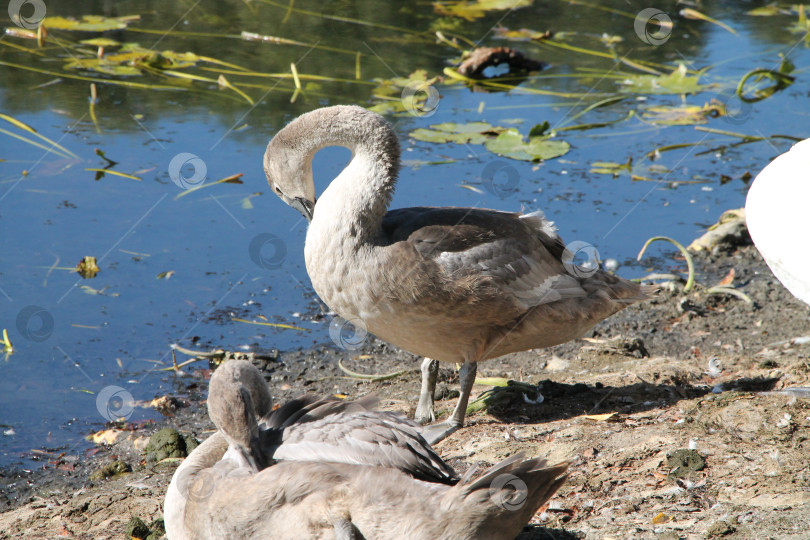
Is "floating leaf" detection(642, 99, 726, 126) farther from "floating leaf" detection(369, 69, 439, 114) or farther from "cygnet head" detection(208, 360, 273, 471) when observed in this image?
"cygnet head" detection(208, 360, 273, 471)

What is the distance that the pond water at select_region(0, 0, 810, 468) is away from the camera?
5.49 m

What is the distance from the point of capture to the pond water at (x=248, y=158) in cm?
549

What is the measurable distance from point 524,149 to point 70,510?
4.93 m

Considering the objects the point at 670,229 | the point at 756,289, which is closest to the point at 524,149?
Result: the point at 670,229

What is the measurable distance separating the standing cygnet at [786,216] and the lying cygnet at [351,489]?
160 cm

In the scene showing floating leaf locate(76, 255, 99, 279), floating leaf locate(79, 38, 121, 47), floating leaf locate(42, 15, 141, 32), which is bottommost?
floating leaf locate(76, 255, 99, 279)

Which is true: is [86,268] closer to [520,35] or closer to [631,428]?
[631,428]

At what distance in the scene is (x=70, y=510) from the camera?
3900mm

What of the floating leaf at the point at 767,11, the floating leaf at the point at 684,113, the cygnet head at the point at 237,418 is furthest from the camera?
the floating leaf at the point at 767,11

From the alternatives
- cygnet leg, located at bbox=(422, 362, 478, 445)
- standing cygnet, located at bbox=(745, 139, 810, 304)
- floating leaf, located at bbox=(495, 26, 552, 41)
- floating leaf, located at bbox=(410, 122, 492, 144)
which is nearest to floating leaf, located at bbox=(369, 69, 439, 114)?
floating leaf, located at bbox=(410, 122, 492, 144)

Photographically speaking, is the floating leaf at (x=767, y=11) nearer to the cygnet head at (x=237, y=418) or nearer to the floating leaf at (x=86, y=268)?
the floating leaf at (x=86, y=268)

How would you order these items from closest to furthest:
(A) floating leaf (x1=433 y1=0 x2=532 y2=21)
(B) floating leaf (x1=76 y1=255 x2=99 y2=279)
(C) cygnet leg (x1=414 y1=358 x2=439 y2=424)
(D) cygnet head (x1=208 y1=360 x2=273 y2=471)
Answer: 1. (D) cygnet head (x1=208 y1=360 x2=273 y2=471)
2. (C) cygnet leg (x1=414 y1=358 x2=439 y2=424)
3. (B) floating leaf (x1=76 y1=255 x2=99 y2=279)
4. (A) floating leaf (x1=433 y1=0 x2=532 y2=21)

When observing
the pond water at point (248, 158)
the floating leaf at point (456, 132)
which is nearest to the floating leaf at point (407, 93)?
the pond water at point (248, 158)

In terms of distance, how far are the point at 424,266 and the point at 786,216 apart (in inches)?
64.5
